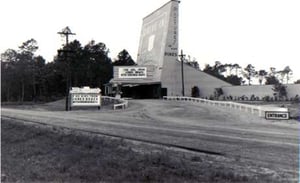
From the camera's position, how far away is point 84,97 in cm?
4425

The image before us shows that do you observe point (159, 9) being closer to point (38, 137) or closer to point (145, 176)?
point (38, 137)

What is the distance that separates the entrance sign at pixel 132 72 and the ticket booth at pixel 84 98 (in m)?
23.3

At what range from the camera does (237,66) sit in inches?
6132

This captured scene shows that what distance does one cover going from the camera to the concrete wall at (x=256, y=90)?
58403 millimetres

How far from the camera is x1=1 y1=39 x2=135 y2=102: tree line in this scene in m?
102

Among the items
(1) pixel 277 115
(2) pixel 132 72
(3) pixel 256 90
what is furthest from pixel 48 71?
(1) pixel 277 115

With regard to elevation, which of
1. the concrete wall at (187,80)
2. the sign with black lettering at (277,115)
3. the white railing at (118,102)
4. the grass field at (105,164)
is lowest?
the grass field at (105,164)

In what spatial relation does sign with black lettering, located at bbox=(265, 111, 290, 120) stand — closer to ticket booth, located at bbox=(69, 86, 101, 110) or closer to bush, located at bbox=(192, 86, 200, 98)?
ticket booth, located at bbox=(69, 86, 101, 110)

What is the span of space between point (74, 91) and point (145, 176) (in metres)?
37.4

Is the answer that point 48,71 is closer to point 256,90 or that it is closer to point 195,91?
point 195,91

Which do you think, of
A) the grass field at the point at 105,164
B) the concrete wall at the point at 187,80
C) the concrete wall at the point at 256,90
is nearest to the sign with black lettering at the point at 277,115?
the grass field at the point at 105,164

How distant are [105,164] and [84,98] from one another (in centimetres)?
3601

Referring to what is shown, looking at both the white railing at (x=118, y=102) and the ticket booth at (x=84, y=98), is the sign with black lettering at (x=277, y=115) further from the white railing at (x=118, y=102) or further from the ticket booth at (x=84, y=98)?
the ticket booth at (x=84, y=98)

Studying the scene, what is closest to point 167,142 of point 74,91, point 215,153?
point 215,153
